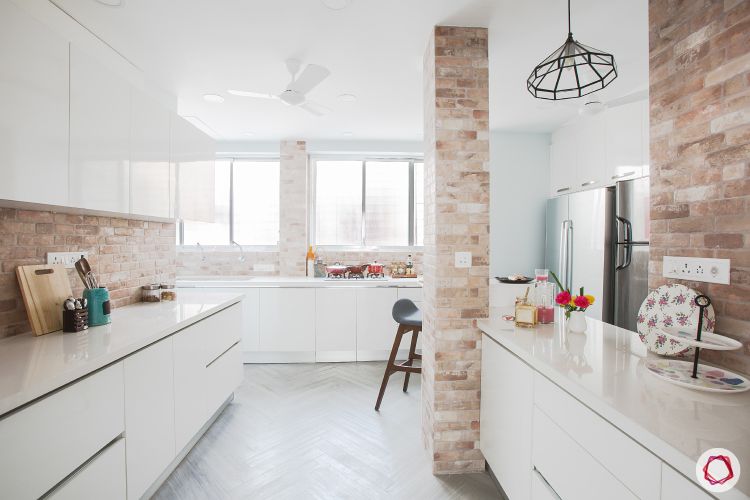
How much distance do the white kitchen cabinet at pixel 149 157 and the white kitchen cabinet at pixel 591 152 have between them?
3757mm

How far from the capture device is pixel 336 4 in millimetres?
1890

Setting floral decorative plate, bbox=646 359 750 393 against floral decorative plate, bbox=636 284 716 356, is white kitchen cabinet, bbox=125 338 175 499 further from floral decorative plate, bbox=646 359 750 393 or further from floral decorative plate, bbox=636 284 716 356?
floral decorative plate, bbox=636 284 716 356

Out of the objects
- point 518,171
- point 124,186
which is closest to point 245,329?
point 124,186

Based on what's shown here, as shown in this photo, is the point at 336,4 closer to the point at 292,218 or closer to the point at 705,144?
the point at 705,144

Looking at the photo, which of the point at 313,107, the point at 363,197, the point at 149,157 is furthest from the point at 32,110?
the point at 363,197

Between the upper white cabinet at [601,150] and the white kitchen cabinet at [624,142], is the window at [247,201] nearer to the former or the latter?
the upper white cabinet at [601,150]

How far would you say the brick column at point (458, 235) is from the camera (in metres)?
2.05

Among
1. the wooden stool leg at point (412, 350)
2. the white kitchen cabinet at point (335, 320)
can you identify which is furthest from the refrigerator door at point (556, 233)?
the white kitchen cabinet at point (335, 320)

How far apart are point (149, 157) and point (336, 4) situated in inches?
60.6

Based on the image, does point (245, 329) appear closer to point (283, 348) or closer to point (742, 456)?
point (283, 348)

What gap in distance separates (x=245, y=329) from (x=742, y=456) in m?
3.84

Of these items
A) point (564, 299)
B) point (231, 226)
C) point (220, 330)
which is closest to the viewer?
point (564, 299)

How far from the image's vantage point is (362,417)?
8.91ft

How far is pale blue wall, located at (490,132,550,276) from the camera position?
430 centimetres
